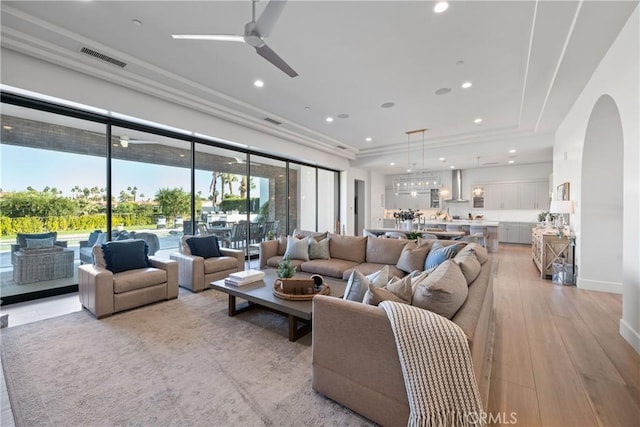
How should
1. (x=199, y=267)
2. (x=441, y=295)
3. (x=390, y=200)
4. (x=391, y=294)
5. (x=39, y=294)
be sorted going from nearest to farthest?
(x=441, y=295)
(x=391, y=294)
(x=39, y=294)
(x=199, y=267)
(x=390, y=200)

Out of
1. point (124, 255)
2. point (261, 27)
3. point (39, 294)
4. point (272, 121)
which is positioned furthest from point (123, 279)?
point (272, 121)

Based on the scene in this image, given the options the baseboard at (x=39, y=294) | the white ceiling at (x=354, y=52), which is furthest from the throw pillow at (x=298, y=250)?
the baseboard at (x=39, y=294)

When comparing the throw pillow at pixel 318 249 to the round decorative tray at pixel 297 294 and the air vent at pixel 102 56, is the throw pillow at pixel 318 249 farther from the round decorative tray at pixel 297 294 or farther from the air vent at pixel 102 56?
the air vent at pixel 102 56

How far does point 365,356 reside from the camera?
1.64 m

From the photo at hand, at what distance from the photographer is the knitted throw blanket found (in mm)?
1340

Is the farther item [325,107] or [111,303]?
[325,107]

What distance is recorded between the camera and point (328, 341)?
1.82 meters

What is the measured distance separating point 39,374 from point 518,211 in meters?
12.2

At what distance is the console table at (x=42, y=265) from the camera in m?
3.84

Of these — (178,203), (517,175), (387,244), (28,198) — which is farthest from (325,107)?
(517,175)

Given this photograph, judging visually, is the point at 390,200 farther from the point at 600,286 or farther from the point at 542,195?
the point at 600,286

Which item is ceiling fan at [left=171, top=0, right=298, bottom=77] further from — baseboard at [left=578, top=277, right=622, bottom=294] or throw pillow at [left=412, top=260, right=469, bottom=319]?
baseboard at [left=578, top=277, right=622, bottom=294]

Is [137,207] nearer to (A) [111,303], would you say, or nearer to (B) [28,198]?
(B) [28,198]

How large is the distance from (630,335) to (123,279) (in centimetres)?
562
